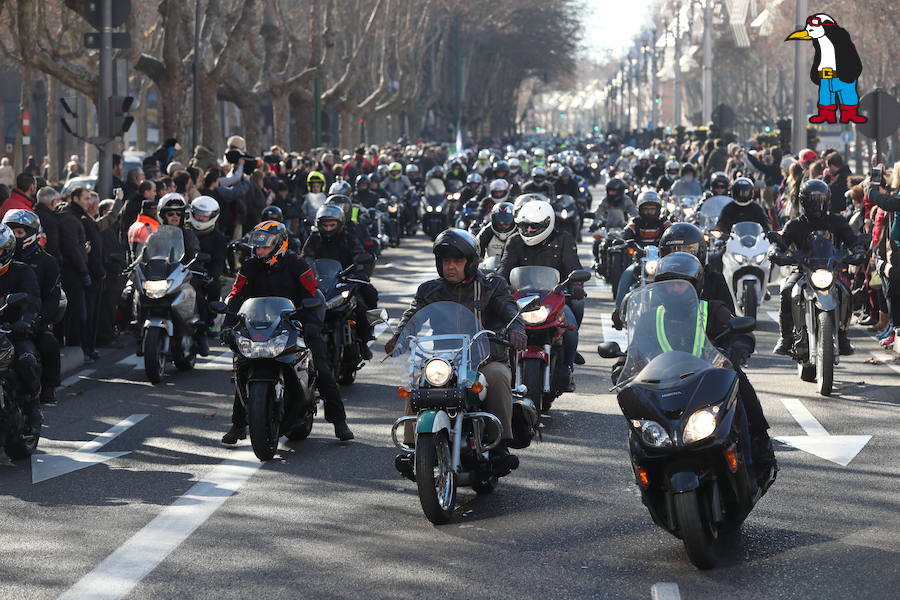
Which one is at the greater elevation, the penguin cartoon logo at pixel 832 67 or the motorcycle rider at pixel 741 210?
the penguin cartoon logo at pixel 832 67

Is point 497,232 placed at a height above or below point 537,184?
below

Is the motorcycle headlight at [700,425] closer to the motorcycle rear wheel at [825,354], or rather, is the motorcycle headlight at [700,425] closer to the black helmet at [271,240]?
the black helmet at [271,240]

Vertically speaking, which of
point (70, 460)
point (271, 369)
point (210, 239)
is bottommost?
point (70, 460)

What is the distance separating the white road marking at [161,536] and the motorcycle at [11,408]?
1265 mm

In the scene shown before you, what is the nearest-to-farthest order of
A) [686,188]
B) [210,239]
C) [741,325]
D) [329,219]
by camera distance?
[741,325]
[329,219]
[210,239]
[686,188]

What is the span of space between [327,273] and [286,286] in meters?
2.51

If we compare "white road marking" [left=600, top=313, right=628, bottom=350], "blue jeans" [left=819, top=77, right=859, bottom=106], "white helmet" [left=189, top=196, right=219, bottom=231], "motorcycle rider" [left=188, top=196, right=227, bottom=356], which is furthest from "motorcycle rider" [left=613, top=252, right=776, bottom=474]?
"blue jeans" [left=819, top=77, right=859, bottom=106]

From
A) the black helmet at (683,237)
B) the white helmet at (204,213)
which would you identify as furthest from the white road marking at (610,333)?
the black helmet at (683,237)

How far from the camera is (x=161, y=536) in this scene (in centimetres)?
877

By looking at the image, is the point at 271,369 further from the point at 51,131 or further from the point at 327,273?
the point at 51,131

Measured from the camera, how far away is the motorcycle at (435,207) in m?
36.1

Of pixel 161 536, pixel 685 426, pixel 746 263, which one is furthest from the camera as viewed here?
pixel 746 263

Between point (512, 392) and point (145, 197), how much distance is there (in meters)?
9.30

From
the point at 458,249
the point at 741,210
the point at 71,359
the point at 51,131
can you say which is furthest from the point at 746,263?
the point at 51,131
